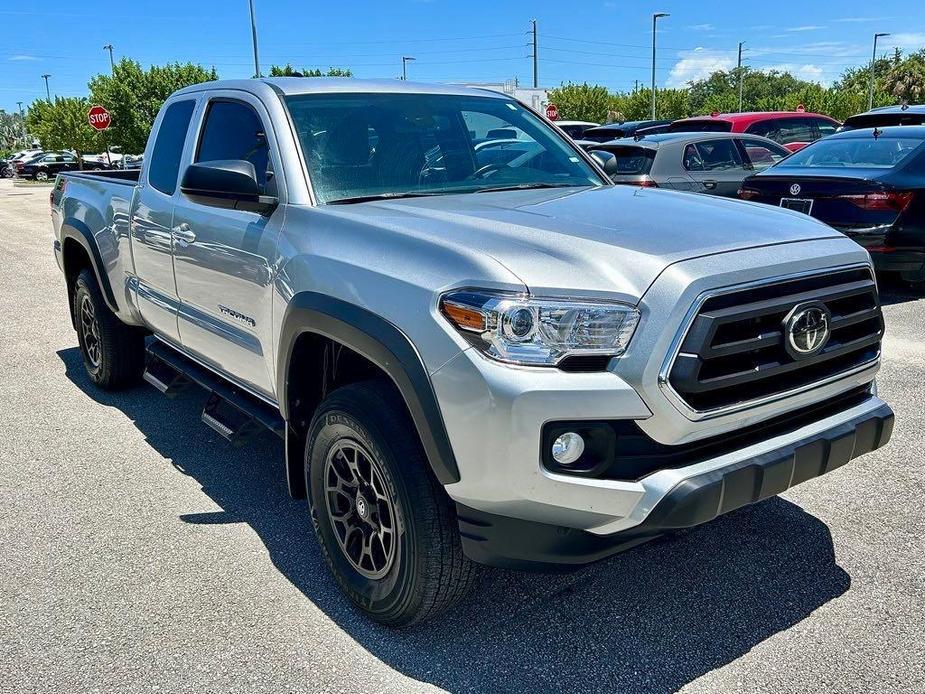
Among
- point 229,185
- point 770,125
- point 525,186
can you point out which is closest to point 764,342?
point 525,186

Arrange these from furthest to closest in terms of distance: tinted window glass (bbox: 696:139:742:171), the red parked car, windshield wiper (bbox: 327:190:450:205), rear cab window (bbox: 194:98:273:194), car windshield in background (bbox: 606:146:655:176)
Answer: the red parked car
tinted window glass (bbox: 696:139:742:171)
car windshield in background (bbox: 606:146:655:176)
rear cab window (bbox: 194:98:273:194)
windshield wiper (bbox: 327:190:450:205)

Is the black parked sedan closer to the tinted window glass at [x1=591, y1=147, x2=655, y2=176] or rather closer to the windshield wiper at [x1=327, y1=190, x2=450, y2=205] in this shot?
the tinted window glass at [x1=591, y1=147, x2=655, y2=176]

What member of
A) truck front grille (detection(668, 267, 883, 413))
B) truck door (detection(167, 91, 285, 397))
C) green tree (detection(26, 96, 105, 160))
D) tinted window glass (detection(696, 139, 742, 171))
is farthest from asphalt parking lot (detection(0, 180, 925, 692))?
green tree (detection(26, 96, 105, 160))

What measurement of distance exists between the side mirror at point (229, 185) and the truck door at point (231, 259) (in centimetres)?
7

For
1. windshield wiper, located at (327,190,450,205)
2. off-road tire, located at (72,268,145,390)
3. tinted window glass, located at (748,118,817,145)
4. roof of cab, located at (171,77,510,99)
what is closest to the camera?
windshield wiper, located at (327,190,450,205)

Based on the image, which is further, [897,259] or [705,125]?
[705,125]

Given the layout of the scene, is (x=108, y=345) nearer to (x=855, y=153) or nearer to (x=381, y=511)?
(x=381, y=511)

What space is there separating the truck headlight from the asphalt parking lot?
81 cm

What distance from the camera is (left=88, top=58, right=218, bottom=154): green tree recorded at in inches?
1671

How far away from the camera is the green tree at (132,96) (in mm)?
42438

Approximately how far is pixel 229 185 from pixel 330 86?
87 cm

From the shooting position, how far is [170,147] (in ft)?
15.2

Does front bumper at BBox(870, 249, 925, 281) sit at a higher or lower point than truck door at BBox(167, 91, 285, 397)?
lower

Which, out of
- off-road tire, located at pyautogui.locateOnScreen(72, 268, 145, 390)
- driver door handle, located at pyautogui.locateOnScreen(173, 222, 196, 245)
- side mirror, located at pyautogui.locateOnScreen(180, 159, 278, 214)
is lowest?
off-road tire, located at pyautogui.locateOnScreen(72, 268, 145, 390)
